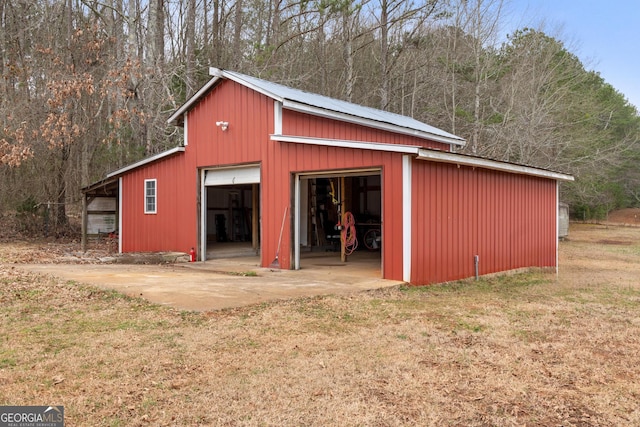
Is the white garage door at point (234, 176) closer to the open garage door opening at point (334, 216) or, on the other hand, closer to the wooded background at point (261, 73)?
the open garage door opening at point (334, 216)

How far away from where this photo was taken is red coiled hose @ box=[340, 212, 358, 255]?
1205cm

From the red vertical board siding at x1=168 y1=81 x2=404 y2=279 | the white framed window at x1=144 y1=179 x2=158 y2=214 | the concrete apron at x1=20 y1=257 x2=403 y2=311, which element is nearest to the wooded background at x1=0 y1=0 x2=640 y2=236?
the white framed window at x1=144 y1=179 x2=158 y2=214

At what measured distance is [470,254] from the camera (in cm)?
984

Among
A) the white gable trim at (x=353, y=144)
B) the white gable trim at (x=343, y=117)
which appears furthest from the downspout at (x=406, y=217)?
the white gable trim at (x=343, y=117)

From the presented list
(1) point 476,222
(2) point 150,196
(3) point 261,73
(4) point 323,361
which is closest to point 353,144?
(1) point 476,222

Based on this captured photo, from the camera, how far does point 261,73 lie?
741 inches

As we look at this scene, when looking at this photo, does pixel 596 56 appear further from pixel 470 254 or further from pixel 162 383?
pixel 162 383

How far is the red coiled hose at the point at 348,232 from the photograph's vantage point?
1205 cm

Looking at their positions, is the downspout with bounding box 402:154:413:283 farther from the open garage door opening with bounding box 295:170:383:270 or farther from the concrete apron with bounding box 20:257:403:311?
the open garage door opening with bounding box 295:170:383:270

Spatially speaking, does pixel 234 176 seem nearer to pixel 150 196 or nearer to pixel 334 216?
pixel 150 196

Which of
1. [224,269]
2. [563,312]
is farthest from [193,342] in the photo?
[224,269]

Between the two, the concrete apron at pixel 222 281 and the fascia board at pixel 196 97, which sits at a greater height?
the fascia board at pixel 196 97

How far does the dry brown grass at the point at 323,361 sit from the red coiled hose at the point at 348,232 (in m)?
4.68

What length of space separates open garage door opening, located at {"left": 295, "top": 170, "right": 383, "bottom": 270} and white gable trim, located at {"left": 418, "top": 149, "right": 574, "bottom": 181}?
4.07 metres
